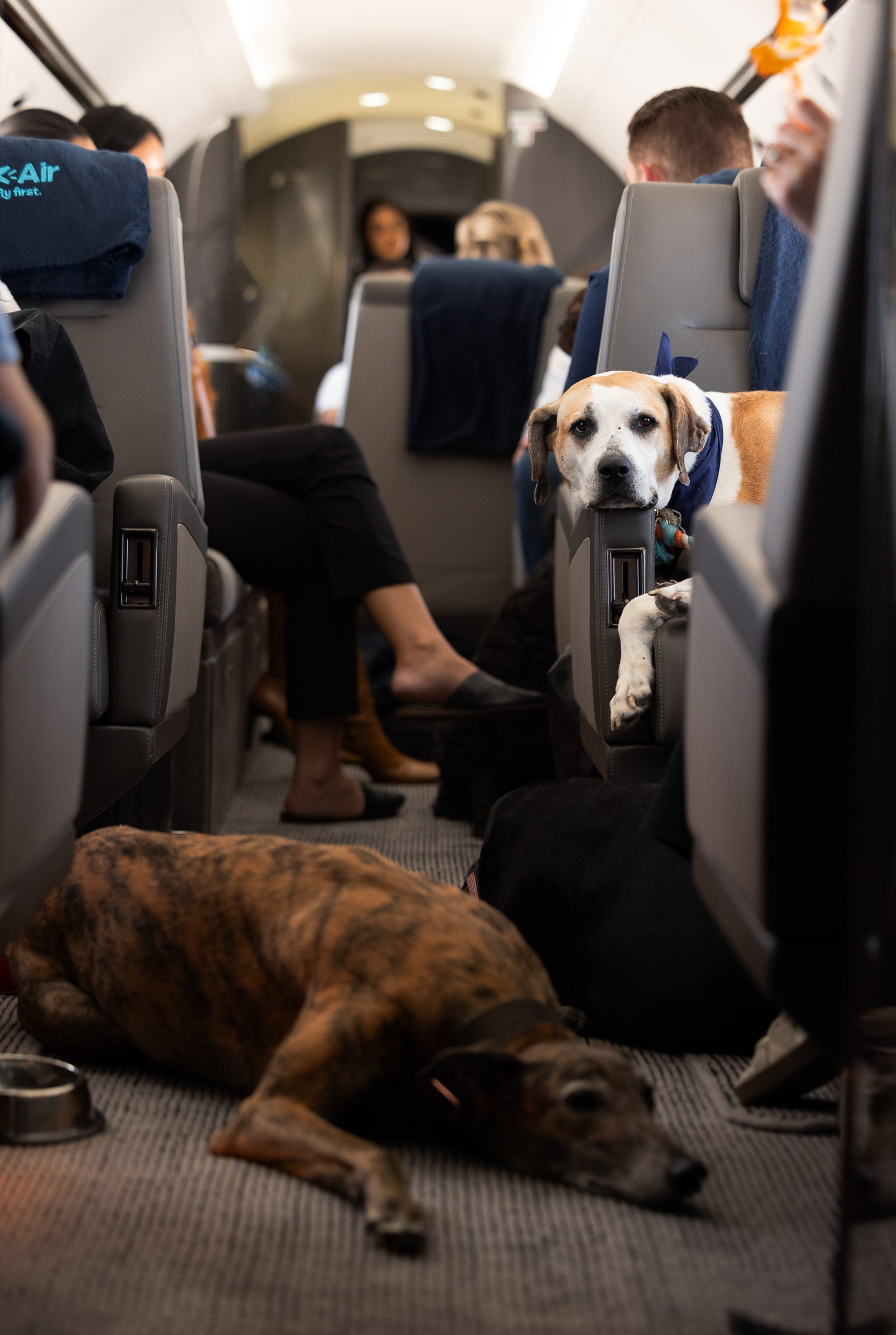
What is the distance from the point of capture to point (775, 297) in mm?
2523

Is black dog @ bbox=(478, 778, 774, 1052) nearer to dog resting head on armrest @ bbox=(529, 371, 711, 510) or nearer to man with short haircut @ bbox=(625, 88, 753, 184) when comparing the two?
dog resting head on armrest @ bbox=(529, 371, 711, 510)

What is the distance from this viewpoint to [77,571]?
1.30 m

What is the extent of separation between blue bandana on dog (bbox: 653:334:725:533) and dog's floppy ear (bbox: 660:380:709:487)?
0.05 ft

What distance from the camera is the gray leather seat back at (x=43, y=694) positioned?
43.6 inches

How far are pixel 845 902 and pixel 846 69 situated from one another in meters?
0.75

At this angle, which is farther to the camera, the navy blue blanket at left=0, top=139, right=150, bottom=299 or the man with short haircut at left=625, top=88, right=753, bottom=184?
the man with short haircut at left=625, top=88, right=753, bottom=184

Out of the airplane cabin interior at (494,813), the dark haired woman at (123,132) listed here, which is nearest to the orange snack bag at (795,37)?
the airplane cabin interior at (494,813)

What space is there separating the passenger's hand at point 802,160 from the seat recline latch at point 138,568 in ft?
4.05

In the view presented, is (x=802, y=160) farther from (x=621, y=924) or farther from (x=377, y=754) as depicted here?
(x=377, y=754)

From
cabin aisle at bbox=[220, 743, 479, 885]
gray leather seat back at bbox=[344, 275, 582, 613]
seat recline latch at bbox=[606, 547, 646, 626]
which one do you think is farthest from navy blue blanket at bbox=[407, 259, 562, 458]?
seat recline latch at bbox=[606, 547, 646, 626]

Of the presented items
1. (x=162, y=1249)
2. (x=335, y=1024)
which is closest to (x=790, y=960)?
(x=335, y=1024)

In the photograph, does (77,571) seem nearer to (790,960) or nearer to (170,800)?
(790,960)

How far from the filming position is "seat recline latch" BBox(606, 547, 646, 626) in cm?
213

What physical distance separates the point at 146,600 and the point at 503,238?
3.79m
